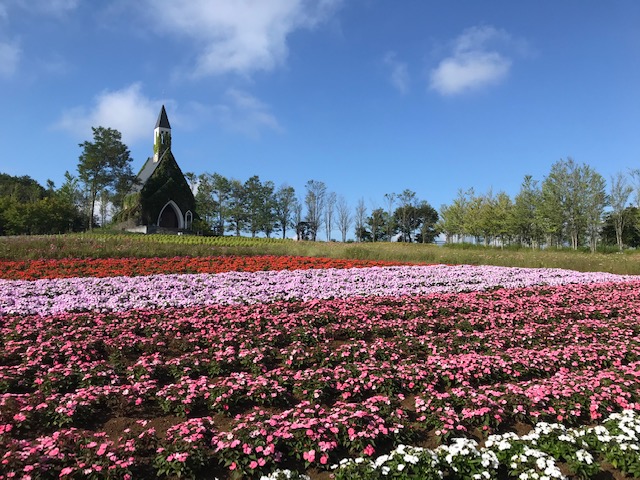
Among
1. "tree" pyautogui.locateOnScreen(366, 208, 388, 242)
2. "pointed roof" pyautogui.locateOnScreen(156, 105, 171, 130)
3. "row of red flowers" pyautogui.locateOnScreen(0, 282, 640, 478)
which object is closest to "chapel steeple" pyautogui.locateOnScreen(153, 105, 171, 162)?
"pointed roof" pyautogui.locateOnScreen(156, 105, 171, 130)

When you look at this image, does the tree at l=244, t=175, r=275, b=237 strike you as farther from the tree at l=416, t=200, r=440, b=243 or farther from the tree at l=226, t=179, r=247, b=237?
the tree at l=416, t=200, r=440, b=243

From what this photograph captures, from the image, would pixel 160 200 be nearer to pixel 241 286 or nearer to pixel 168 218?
pixel 168 218

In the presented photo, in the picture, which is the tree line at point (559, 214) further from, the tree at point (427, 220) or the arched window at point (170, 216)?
the arched window at point (170, 216)

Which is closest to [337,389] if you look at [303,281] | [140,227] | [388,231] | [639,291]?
[303,281]

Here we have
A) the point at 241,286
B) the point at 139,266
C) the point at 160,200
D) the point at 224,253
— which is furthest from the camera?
the point at 160,200

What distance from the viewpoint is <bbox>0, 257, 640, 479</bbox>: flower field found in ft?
12.1

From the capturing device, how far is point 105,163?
165 feet

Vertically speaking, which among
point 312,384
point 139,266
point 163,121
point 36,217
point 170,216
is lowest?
point 312,384

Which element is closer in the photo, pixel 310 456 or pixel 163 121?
pixel 310 456

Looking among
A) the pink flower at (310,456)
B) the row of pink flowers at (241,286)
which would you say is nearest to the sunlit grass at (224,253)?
the row of pink flowers at (241,286)

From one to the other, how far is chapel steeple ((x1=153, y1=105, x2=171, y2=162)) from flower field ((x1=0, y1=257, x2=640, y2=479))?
47.5 metres

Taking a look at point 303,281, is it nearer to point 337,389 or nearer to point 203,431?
point 337,389

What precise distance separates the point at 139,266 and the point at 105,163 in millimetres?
40788

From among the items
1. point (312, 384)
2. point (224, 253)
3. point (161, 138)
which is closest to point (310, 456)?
point (312, 384)
